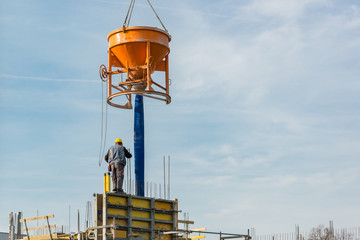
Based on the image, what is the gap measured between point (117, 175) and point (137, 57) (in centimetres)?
646

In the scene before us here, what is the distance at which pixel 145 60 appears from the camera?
2683cm

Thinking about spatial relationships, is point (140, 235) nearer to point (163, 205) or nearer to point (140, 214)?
point (140, 214)

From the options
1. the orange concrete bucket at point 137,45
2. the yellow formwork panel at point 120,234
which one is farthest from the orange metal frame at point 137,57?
the yellow formwork panel at point 120,234

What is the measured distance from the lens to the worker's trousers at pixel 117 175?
22203mm

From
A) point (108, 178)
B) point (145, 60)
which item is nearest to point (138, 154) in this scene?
point (108, 178)

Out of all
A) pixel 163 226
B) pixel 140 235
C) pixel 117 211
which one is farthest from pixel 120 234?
pixel 163 226

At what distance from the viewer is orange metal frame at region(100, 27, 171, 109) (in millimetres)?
26469

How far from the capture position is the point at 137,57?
88.1 feet

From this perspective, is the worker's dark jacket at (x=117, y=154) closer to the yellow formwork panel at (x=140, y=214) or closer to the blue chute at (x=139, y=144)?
the yellow formwork panel at (x=140, y=214)

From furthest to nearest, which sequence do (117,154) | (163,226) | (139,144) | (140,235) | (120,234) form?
(139,144)
(163,226)
(117,154)
(140,235)
(120,234)

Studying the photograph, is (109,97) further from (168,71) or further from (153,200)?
(153,200)

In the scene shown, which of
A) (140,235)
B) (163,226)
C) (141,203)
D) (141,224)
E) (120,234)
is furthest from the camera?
(163,226)

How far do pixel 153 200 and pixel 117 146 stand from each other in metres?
2.35

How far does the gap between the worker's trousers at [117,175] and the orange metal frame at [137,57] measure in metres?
4.78
